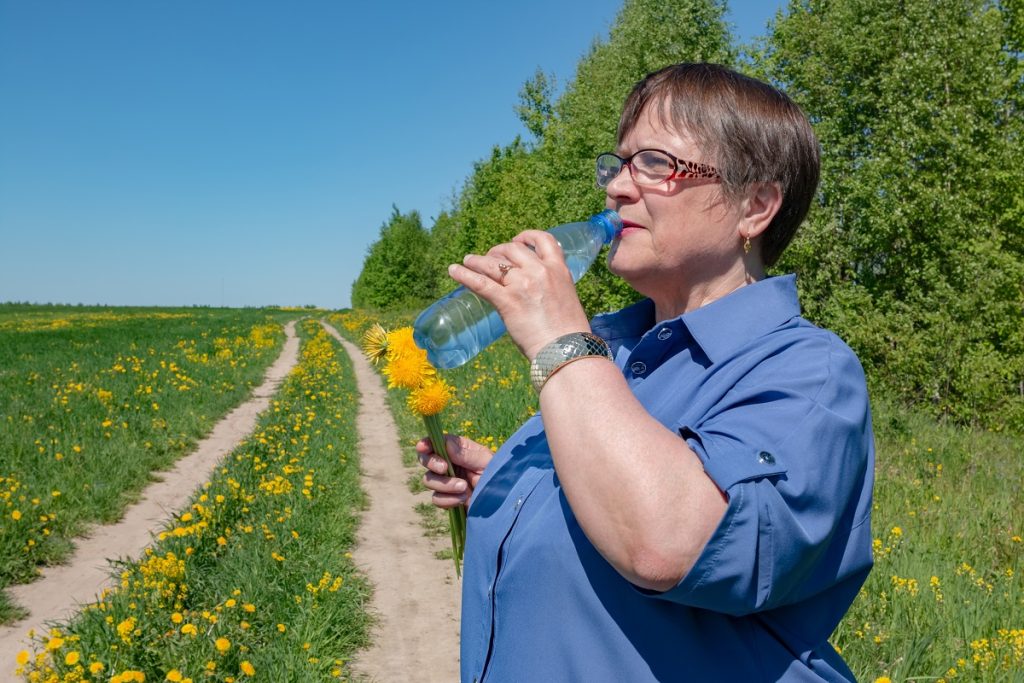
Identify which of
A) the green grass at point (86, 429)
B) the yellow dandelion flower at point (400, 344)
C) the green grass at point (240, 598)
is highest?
the yellow dandelion flower at point (400, 344)

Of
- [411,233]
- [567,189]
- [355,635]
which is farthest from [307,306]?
[355,635]

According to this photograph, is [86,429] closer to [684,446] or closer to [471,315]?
[471,315]

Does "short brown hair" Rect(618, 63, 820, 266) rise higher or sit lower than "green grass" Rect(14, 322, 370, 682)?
higher

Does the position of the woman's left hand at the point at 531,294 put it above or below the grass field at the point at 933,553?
above

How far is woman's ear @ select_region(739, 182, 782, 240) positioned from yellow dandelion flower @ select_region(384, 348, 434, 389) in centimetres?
75

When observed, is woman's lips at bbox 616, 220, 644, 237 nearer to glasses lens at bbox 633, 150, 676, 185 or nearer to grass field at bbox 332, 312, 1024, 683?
glasses lens at bbox 633, 150, 676, 185

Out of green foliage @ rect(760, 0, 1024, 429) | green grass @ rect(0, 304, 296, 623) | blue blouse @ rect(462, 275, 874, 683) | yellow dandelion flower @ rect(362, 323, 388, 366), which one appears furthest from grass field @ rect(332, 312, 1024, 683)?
green foliage @ rect(760, 0, 1024, 429)

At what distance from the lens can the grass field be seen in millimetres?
3100

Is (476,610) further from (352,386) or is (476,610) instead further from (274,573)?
(352,386)

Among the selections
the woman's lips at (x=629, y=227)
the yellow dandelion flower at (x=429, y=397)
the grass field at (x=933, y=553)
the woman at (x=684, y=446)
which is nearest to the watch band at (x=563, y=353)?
the woman at (x=684, y=446)

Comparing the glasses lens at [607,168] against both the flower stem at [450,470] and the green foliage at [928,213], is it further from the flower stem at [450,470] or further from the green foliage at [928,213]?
the green foliage at [928,213]

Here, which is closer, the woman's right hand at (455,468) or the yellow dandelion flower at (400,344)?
the yellow dandelion flower at (400,344)

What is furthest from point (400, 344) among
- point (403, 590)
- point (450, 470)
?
point (403, 590)

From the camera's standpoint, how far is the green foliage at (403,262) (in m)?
49.2
